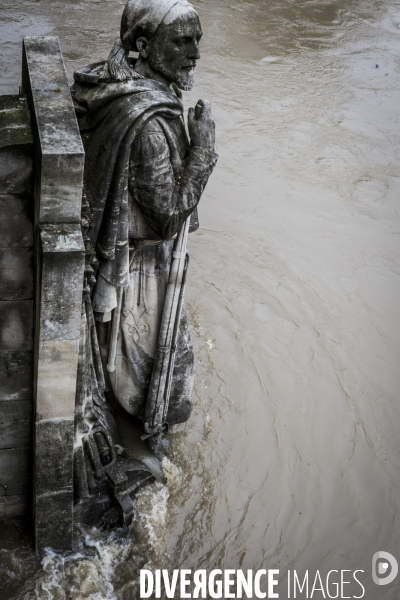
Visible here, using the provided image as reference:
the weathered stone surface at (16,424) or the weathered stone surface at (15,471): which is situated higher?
the weathered stone surface at (16,424)

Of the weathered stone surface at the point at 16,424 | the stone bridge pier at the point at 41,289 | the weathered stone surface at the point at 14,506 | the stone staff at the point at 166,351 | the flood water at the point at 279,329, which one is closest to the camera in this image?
the stone bridge pier at the point at 41,289

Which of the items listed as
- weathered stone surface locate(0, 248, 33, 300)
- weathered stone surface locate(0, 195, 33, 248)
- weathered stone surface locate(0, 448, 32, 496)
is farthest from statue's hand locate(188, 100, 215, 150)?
weathered stone surface locate(0, 448, 32, 496)

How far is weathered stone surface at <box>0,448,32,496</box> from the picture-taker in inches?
187

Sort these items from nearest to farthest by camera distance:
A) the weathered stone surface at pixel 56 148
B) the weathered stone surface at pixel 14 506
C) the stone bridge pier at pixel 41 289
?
the weathered stone surface at pixel 56 148
the stone bridge pier at pixel 41 289
the weathered stone surface at pixel 14 506

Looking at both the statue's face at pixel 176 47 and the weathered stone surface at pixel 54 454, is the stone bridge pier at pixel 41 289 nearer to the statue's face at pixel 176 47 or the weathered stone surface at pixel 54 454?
the weathered stone surface at pixel 54 454

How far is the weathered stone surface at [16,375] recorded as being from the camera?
4.39 meters

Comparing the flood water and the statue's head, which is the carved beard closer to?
the statue's head

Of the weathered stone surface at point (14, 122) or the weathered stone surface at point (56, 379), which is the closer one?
the weathered stone surface at point (14, 122)

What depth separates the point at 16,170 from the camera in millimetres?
3906

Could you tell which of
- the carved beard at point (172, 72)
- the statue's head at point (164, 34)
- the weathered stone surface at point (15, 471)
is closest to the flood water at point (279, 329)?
the weathered stone surface at point (15, 471)

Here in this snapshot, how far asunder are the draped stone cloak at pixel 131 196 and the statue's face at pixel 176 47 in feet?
0.36

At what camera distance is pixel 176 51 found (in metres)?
4.29

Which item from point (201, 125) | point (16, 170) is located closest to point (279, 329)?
point (201, 125)

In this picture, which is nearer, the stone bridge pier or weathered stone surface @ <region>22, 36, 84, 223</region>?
weathered stone surface @ <region>22, 36, 84, 223</region>
